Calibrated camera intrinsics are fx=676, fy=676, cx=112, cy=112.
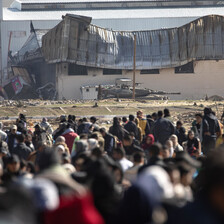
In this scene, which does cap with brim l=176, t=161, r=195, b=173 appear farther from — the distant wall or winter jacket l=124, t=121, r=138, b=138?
the distant wall

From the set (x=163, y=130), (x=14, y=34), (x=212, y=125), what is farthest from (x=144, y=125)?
(x=14, y=34)

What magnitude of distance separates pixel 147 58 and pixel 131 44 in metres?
1.66

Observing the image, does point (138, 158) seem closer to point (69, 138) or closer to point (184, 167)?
point (184, 167)

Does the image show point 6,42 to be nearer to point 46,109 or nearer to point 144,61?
point 144,61

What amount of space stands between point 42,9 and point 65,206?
6704 centimetres

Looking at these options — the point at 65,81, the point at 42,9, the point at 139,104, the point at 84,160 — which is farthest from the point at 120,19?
the point at 84,160

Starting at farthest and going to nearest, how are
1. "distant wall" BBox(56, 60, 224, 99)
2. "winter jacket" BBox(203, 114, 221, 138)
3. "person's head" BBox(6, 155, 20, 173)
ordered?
1. "distant wall" BBox(56, 60, 224, 99)
2. "winter jacket" BBox(203, 114, 221, 138)
3. "person's head" BBox(6, 155, 20, 173)

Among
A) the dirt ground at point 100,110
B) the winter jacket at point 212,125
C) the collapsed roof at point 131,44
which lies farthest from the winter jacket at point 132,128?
the collapsed roof at point 131,44

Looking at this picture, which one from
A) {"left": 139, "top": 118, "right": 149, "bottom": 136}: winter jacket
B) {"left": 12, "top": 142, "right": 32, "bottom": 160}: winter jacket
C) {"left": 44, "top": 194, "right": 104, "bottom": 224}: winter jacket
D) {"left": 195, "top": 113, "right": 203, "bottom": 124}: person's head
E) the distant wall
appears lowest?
{"left": 12, "top": 142, "right": 32, "bottom": 160}: winter jacket

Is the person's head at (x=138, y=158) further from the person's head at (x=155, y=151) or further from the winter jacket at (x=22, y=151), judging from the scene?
the winter jacket at (x=22, y=151)

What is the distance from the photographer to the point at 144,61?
5244 centimetres

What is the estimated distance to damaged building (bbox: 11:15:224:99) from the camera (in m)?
50.8

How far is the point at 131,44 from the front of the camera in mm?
52719

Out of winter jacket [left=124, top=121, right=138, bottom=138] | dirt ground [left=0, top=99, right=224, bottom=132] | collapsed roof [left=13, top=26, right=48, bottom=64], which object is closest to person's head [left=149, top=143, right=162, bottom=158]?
winter jacket [left=124, top=121, right=138, bottom=138]
